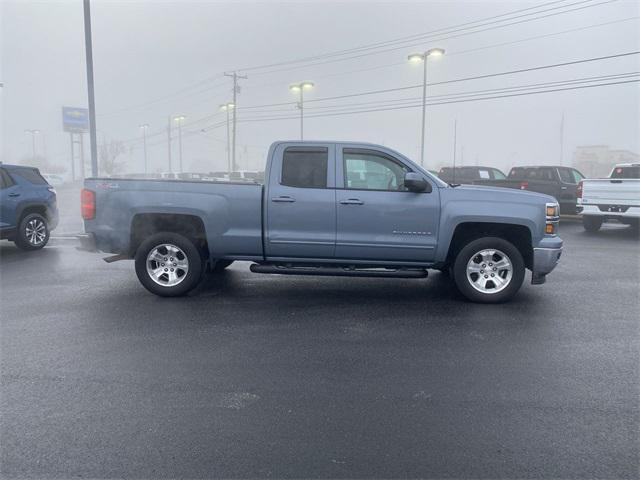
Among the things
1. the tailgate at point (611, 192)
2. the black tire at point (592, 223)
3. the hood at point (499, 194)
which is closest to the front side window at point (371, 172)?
the hood at point (499, 194)

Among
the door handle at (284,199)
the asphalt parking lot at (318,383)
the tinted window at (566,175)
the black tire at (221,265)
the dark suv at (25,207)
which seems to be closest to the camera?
the asphalt parking lot at (318,383)

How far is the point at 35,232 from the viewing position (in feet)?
33.3

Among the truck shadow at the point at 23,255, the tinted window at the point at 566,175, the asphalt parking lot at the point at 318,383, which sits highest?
the tinted window at the point at 566,175

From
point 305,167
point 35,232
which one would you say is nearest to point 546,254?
point 305,167

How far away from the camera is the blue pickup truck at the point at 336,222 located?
614 centimetres

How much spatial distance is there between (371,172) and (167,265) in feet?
9.62

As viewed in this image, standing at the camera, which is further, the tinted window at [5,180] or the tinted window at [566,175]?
the tinted window at [566,175]

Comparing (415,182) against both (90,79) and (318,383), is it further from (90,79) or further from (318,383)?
(90,79)

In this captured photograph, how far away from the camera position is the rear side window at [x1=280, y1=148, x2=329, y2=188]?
20.7 ft

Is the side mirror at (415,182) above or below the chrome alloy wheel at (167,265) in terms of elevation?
above

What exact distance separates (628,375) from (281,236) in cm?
392

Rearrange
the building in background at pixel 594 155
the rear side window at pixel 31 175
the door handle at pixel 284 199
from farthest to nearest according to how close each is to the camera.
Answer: the building in background at pixel 594 155, the rear side window at pixel 31 175, the door handle at pixel 284 199

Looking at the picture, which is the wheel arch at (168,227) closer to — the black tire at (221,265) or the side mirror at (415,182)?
the black tire at (221,265)

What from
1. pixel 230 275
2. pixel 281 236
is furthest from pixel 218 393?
pixel 230 275
